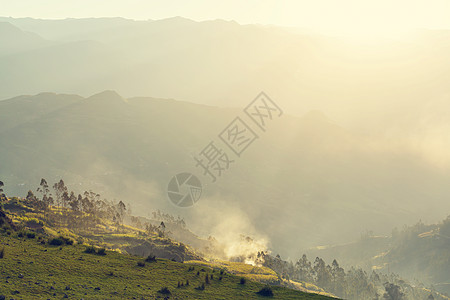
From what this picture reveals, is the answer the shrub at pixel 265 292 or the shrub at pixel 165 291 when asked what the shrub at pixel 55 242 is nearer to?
the shrub at pixel 165 291

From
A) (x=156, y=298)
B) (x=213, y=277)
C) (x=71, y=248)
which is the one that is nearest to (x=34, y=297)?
(x=156, y=298)

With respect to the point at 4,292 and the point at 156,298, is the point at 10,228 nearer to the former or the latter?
the point at 4,292

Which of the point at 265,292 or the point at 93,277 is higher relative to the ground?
the point at 265,292

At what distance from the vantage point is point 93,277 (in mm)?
31703

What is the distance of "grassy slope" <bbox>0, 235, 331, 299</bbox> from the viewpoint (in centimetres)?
2738

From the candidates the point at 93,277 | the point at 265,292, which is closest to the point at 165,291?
the point at 93,277

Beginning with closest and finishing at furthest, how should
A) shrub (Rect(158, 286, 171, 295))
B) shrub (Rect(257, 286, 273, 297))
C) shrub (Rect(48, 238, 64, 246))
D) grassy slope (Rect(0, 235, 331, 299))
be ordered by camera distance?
grassy slope (Rect(0, 235, 331, 299))
shrub (Rect(158, 286, 171, 295))
shrub (Rect(257, 286, 273, 297))
shrub (Rect(48, 238, 64, 246))

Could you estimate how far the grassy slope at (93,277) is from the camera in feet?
89.8

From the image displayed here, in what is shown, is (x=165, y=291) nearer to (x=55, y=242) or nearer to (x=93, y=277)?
(x=93, y=277)

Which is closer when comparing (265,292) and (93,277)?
(93,277)

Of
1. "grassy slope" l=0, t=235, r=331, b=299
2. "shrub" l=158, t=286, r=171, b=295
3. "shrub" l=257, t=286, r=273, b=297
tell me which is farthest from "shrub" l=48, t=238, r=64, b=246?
"shrub" l=257, t=286, r=273, b=297

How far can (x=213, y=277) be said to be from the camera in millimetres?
39562

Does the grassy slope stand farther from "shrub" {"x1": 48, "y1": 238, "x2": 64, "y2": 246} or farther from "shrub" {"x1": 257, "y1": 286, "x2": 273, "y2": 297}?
"shrub" {"x1": 48, "y1": 238, "x2": 64, "y2": 246}

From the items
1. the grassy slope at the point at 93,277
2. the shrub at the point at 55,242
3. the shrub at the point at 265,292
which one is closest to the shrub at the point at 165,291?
the grassy slope at the point at 93,277
